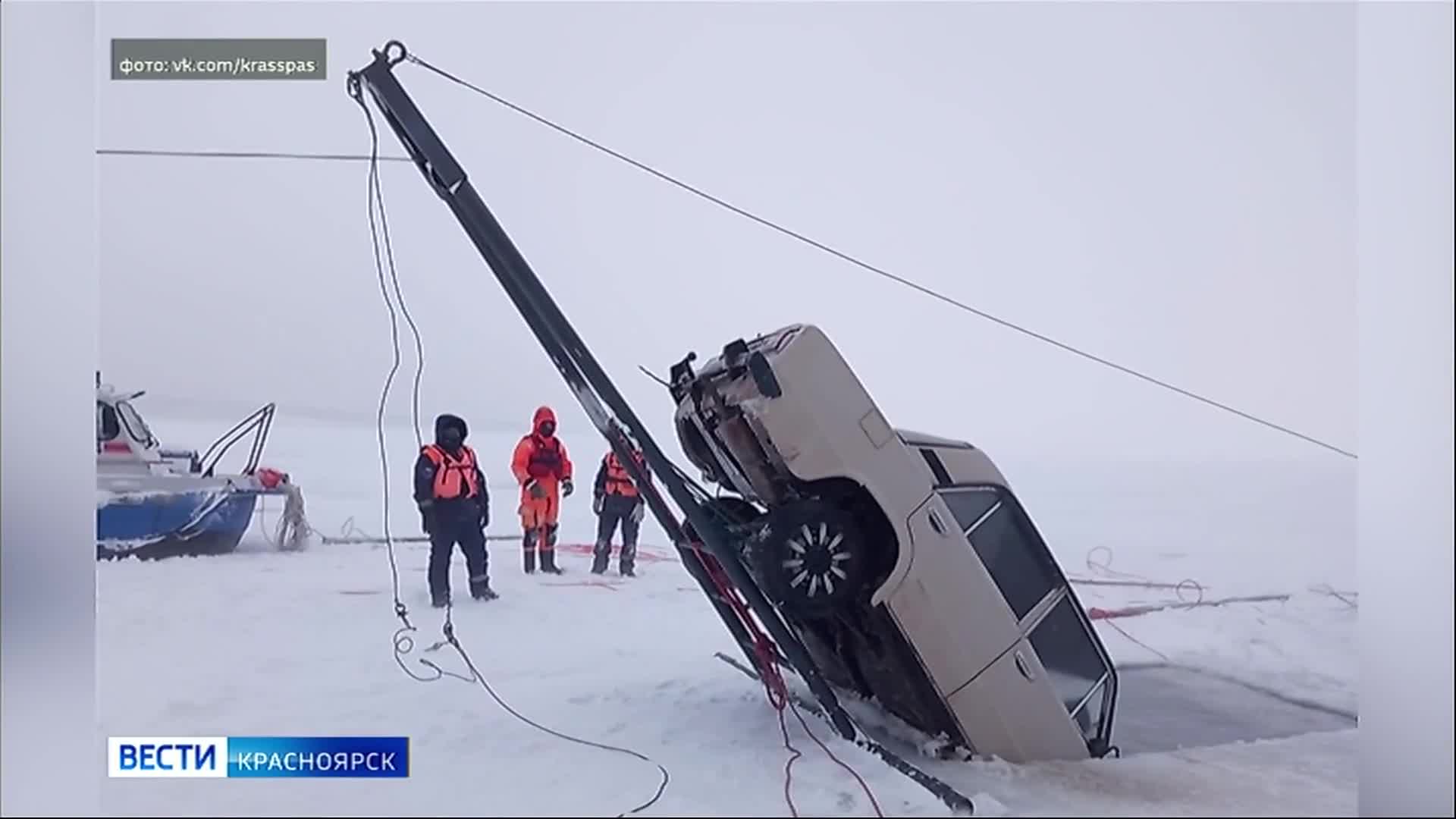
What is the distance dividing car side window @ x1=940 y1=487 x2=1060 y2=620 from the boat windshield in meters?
2.02

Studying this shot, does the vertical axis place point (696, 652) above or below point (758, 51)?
below

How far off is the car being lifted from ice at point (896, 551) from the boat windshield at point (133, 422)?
141 centimetres

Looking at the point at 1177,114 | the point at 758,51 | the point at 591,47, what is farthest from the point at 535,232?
the point at 1177,114

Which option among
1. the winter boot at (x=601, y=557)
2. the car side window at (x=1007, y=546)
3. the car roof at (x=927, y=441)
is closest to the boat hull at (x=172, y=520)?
the winter boot at (x=601, y=557)

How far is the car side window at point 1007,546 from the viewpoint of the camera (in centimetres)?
235

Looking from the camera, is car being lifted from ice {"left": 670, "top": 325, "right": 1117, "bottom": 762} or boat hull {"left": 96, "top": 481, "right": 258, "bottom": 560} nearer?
car being lifted from ice {"left": 670, "top": 325, "right": 1117, "bottom": 762}

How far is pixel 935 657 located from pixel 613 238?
50.4 inches

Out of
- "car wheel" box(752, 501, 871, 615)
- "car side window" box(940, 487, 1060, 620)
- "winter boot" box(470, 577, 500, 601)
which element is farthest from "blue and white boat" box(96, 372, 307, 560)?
"car side window" box(940, 487, 1060, 620)

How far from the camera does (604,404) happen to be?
7.83 ft

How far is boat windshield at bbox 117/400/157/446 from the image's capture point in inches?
106

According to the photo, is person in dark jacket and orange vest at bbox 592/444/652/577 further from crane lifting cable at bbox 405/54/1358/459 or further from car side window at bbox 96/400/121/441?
car side window at bbox 96/400/121/441

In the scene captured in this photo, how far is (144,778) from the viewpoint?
263 centimetres

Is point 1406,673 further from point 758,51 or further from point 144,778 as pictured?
point 144,778

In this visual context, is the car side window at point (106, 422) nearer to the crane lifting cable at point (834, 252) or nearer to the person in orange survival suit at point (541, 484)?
the person in orange survival suit at point (541, 484)
